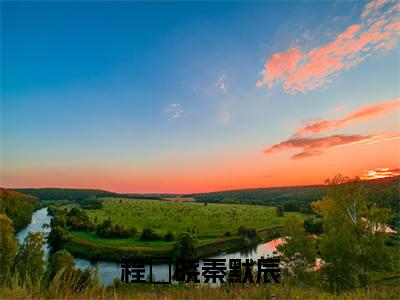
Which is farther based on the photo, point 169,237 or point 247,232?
point 247,232

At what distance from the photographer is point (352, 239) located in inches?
1368

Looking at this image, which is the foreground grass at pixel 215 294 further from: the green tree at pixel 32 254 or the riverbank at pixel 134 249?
the riverbank at pixel 134 249

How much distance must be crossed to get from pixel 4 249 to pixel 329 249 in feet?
148

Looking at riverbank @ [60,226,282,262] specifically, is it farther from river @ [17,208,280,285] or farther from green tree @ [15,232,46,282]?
green tree @ [15,232,46,282]

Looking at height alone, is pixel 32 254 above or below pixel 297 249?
below

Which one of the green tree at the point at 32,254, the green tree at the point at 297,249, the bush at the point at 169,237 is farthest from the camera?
the bush at the point at 169,237

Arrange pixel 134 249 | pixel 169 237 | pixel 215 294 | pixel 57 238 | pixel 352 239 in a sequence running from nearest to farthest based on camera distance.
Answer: pixel 215 294 → pixel 352 239 → pixel 134 249 → pixel 57 238 → pixel 169 237

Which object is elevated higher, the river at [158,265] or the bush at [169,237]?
the bush at [169,237]

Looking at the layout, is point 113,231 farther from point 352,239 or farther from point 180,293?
point 180,293

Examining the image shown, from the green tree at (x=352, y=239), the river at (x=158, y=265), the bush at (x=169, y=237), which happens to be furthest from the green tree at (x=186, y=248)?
the green tree at (x=352, y=239)

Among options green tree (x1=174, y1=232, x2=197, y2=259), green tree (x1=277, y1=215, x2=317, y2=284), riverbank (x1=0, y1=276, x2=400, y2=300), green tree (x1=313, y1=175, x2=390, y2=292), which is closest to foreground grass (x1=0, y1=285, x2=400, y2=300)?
riverbank (x1=0, y1=276, x2=400, y2=300)

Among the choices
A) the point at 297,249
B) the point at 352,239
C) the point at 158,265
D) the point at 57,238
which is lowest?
the point at 158,265

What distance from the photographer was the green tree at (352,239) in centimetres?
3419

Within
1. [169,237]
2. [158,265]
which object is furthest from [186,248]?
[169,237]
